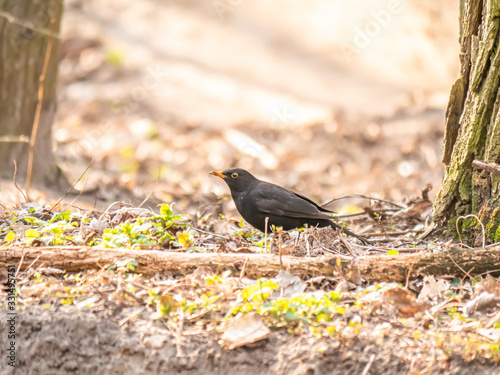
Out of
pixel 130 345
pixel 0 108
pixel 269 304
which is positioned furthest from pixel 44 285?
pixel 0 108

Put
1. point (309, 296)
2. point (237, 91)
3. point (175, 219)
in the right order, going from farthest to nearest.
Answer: point (237, 91), point (175, 219), point (309, 296)

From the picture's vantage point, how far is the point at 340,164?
9.40m

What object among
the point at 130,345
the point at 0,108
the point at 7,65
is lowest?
the point at 130,345

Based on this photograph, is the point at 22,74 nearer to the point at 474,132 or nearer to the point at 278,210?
the point at 278,210

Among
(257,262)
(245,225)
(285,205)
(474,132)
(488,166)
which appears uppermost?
(474,132)

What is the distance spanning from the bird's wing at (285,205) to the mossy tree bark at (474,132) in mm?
956

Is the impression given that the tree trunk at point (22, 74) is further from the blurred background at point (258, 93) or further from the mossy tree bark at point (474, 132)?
the mossy tree bark at point (474, 132)

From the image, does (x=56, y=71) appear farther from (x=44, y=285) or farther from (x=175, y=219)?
(x=44, y=285)

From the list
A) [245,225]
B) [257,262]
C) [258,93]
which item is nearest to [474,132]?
[257,262]

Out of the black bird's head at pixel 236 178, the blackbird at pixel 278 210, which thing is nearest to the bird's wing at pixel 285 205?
the blackbird at pixel 278 210

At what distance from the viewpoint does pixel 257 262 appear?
338 centimetres

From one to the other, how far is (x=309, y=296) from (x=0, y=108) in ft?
14.8

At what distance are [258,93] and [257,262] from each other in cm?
856

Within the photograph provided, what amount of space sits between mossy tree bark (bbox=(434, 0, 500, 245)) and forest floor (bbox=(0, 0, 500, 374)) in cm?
26
